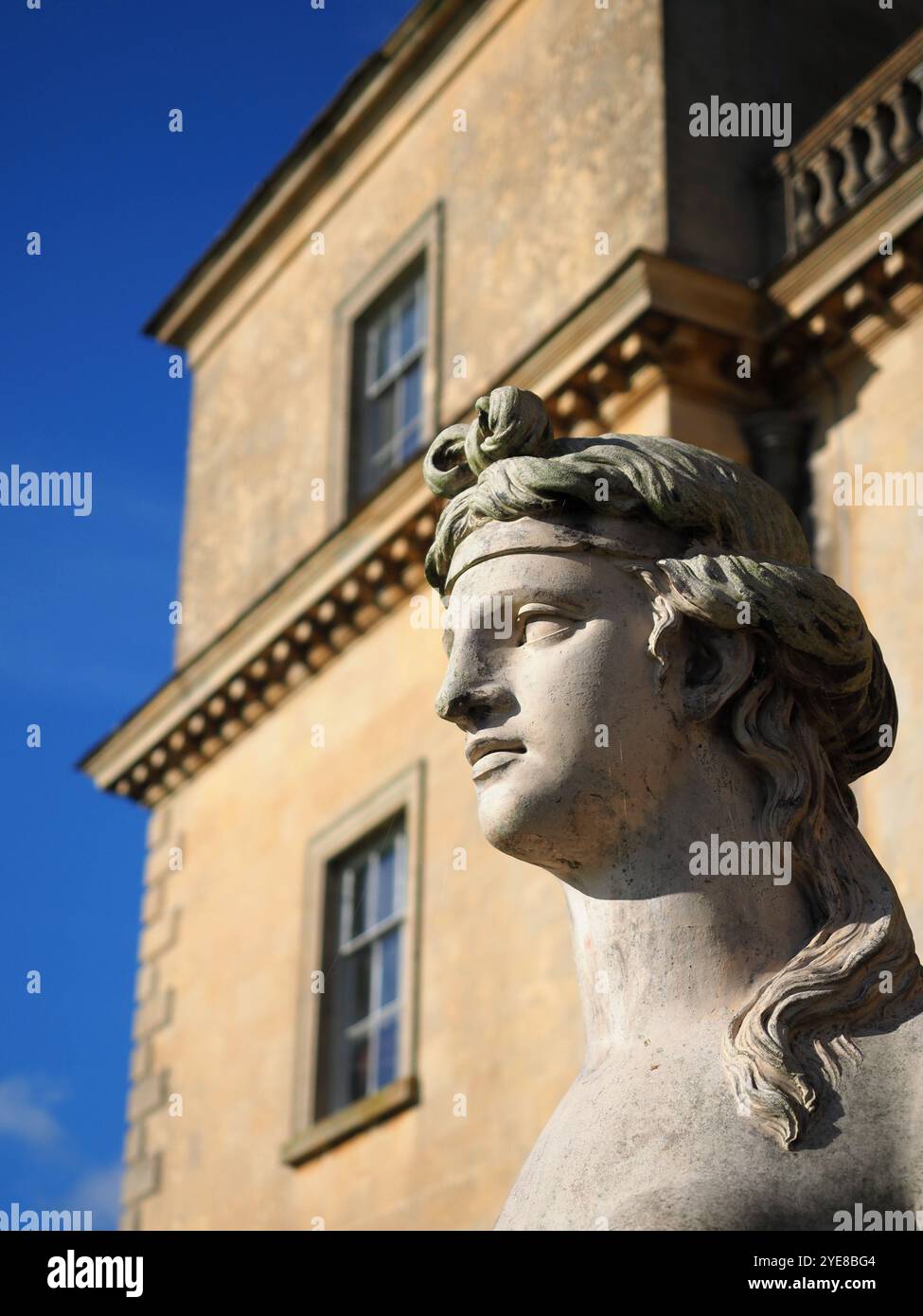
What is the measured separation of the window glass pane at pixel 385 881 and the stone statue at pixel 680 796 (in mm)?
11592

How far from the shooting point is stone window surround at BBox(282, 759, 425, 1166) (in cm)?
1438

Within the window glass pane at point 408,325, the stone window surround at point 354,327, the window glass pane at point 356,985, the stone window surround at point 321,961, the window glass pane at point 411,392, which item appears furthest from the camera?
the window glass pane at point 408,325

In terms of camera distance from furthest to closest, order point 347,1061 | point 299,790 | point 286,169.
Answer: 1. point 286,169
2. point 299,790
3. point 347,1061

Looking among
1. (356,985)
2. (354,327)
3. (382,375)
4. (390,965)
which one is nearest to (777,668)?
(390,965)

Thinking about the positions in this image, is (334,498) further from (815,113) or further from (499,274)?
(815,113)

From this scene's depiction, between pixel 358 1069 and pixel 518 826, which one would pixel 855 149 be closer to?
pixel 358 1069

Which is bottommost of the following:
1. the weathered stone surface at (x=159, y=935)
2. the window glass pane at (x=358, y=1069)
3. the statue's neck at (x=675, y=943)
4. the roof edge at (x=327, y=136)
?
the statue's neck at (x=675, y=943)

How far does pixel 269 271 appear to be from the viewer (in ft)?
64.4

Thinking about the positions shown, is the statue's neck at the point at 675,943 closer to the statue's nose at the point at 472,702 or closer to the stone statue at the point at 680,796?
the stone statue at the point at 680,796

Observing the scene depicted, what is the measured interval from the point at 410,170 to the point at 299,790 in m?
4.67

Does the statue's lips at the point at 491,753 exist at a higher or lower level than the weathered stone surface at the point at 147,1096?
lower

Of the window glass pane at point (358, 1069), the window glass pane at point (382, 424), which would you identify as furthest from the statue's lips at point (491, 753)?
the window glass pane at point (382, 424)

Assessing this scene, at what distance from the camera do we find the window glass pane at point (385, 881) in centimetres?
1541
